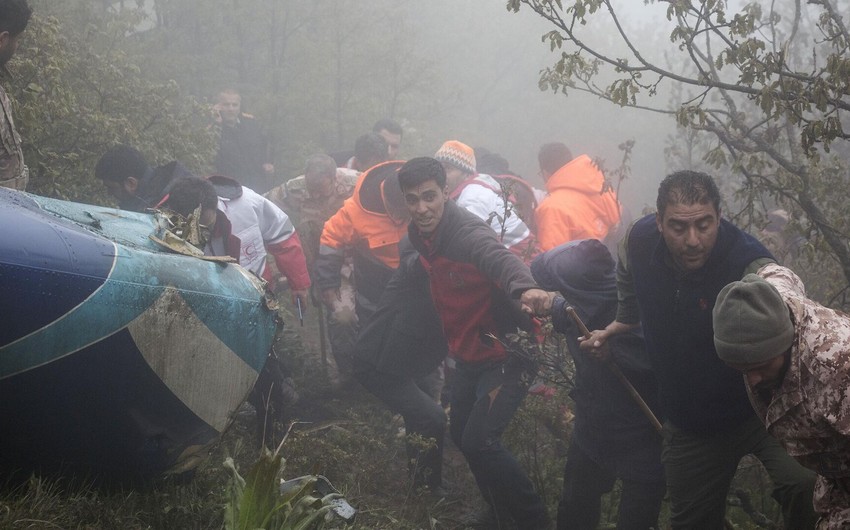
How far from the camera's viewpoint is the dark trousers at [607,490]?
3783 mm

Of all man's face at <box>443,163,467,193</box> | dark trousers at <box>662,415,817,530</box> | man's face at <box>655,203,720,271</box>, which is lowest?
dark trousers at <box>662,415,817,530</box>

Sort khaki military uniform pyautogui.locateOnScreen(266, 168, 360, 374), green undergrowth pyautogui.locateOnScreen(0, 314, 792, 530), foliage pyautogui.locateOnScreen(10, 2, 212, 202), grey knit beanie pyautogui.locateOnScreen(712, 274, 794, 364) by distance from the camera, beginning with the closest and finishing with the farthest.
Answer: grey knit beanie pyautogui.locateOnScreen(712, 274, 794, 364) < green undergrowth pyautogui.locateOnScreen(0, 314, 792, 530) < foliage pyautogui.locateOnScreen(10, 2, 212, 202) < khaki military uniform pyautogui.locateOnScreen(266, 168, 360, 374)

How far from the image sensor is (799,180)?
185 inches

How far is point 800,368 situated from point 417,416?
9.99 ft

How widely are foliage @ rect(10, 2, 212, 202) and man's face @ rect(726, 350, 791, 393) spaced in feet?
15.2

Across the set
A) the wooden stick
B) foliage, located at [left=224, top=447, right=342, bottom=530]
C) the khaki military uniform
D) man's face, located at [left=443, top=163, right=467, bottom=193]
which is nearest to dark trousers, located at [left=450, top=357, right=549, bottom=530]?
the wooden stick

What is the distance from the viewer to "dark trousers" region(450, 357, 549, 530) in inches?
177

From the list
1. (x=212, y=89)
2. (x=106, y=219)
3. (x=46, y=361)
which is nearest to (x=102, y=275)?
(x=46, y=361)

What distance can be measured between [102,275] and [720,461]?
2833 millimetres

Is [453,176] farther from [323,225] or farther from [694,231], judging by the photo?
[694,231]

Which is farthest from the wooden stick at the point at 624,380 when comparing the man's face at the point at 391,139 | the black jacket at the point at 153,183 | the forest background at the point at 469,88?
the man's face at the point at 391,139

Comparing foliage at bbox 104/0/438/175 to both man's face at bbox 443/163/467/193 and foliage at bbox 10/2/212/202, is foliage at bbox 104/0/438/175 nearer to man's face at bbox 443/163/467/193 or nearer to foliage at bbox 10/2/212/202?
foliage at bbox 10/2/212/202

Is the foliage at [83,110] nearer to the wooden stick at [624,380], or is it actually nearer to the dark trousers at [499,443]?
the dark trousers at [499,443]

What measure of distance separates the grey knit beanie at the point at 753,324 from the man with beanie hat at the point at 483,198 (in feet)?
9.55
